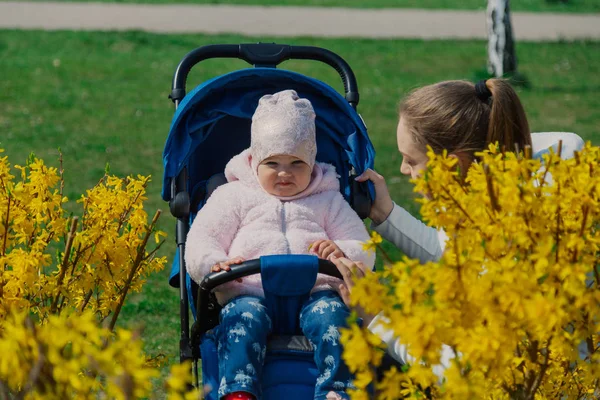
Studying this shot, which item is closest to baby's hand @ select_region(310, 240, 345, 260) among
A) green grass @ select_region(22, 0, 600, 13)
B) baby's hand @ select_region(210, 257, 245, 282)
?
baby's hand @ select_region(210, 257, 245, 282)

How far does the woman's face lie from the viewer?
3979 millimetres

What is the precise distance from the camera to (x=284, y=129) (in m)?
3.86

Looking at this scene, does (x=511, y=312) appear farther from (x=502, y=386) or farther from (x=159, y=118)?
(x=159, y=118)

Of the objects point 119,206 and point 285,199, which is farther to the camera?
point 285,199

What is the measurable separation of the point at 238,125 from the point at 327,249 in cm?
104

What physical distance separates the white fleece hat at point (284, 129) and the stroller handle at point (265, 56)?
0.41 meters

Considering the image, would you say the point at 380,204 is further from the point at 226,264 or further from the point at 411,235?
the point at 226,264

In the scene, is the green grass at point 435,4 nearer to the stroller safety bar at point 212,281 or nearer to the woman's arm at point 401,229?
the woman's arm at point 401,229

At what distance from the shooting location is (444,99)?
400 cm

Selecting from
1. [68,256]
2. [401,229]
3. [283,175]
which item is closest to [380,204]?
[401,229]

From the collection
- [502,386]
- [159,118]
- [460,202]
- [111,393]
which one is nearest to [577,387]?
[502,386]

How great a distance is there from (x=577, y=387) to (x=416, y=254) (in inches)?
45.7

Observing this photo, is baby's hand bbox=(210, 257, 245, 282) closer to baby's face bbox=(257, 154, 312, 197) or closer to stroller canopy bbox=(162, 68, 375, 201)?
baby's face bbox=(257, 154, 312, 197)

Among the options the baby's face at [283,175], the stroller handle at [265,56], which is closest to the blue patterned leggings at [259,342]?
the baby's face at [283,175]
